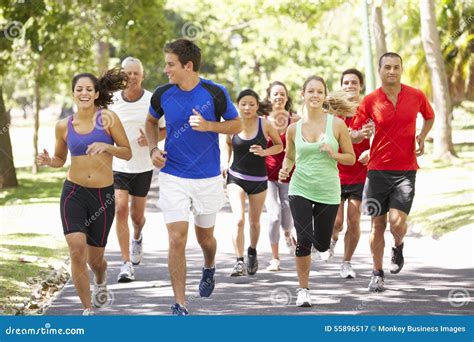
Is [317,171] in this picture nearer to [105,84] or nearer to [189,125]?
[189,125]

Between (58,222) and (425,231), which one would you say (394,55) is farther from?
(58,222)

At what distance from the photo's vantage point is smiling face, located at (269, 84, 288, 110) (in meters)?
11.6

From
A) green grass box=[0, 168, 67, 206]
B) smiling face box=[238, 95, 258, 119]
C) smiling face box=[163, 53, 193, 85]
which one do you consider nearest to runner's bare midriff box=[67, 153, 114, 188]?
smiling face box=[163, 53, 193, 85]

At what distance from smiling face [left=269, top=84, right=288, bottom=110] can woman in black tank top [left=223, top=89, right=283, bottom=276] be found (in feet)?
1.42

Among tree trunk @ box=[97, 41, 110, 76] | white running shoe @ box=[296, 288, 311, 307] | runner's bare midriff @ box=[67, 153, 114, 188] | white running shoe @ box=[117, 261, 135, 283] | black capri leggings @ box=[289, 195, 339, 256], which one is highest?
tree trunk @ box=[97, 41, 110, 76]

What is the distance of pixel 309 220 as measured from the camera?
910 centimetres

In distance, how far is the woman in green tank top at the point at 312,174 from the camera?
9.04 metres

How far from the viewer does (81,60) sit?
3184 cm

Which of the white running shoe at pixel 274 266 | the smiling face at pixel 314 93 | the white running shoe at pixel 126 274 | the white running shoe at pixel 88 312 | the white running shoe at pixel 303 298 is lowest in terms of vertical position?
the white running shoe at pixel 274 266

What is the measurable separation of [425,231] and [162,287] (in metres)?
5.56

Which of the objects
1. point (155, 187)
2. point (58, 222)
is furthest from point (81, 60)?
point (58, 222)

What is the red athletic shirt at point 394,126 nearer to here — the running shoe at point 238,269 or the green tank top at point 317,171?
the green tank top at point 317,171

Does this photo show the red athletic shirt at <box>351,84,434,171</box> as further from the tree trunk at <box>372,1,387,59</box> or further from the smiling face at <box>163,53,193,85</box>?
the tree trunk at <box>372,1,387,59</box>

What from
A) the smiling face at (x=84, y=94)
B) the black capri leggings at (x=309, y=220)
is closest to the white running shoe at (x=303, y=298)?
the black capri leggings at (x=309, y=220)
